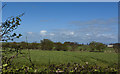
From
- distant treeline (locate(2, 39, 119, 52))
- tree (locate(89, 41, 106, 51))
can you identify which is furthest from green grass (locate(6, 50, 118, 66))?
tree (locate(89, 41, 106, 51))

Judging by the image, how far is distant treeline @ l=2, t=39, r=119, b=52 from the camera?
3494 mm

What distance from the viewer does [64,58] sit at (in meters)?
3.33

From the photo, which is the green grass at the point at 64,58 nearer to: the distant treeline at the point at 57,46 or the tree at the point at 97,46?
the distant treeline at the point at 57,46

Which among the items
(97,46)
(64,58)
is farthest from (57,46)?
(97,46)

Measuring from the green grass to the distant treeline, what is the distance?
0.56 feet

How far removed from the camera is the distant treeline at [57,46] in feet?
11.5

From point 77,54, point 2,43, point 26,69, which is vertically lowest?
point 26,69

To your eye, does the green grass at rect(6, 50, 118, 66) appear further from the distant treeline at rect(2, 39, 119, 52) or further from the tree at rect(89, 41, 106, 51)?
the tree at rect(89, 41, 106, 51)

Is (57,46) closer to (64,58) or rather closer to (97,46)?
(64,58)

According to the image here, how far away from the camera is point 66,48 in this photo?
155 inches

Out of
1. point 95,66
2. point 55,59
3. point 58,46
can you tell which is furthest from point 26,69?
point 95,66

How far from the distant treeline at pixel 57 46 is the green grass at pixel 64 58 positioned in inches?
6.7

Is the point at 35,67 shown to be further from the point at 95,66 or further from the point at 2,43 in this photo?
the point at 95,66

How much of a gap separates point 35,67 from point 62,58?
25.0 inches
